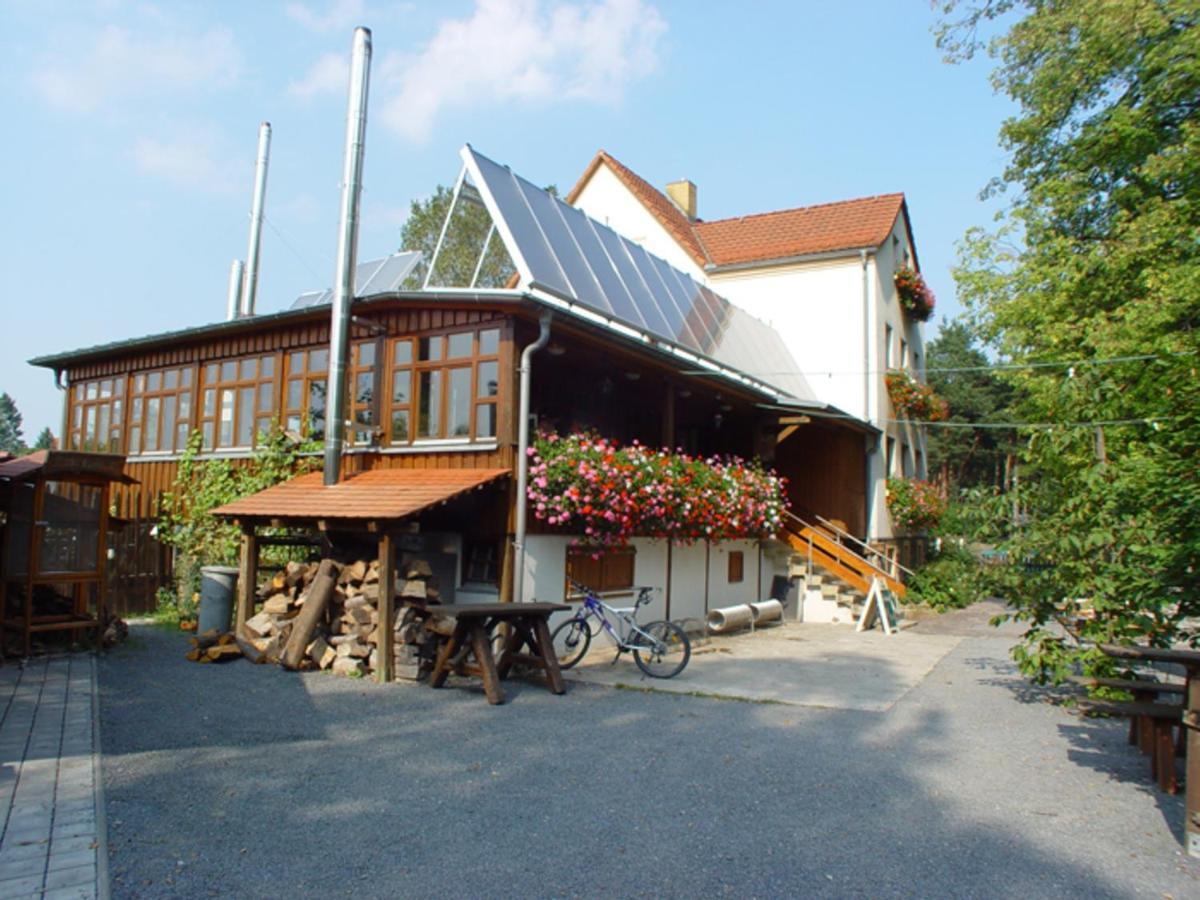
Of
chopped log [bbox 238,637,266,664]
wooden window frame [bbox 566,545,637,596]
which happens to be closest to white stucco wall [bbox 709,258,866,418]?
wooden window frame [bbox 566,545,637,596]

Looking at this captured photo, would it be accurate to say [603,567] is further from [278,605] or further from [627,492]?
[278,605]

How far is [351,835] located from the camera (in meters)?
4.70

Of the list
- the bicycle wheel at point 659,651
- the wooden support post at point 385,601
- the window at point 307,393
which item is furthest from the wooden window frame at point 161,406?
the bicycle wheel at point 659,651

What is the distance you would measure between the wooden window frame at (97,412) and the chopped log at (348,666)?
876cm

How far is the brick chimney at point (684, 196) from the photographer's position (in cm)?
2611

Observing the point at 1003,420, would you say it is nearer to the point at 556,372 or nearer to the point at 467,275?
the point at 467,275

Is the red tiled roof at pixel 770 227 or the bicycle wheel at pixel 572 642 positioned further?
the red tiled roof at pixel 770 227

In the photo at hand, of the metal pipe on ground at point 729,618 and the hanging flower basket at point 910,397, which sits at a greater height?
the hanging flower basket at point 910,397

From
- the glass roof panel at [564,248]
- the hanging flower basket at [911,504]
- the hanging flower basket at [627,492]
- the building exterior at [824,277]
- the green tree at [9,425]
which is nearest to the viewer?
the hanging flower basket at [627,492]

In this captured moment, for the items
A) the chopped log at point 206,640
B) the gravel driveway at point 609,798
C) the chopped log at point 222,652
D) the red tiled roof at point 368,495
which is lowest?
the gravel driveway at point 609,798

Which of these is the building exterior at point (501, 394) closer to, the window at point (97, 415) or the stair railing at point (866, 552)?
the window at point (97, 415)

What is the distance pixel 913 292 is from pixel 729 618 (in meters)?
13.2

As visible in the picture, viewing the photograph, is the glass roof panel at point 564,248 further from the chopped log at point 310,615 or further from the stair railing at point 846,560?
the stair railing at point 846,560

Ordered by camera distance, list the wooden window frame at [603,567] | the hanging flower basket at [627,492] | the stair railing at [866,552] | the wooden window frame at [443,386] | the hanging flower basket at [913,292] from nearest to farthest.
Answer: the hanging flower basket at [627,492], the wooden window frame at [443,386], the wooden window frame at [603,567], the stair railing at [866,552], the hanging flower basket at [913,292]
